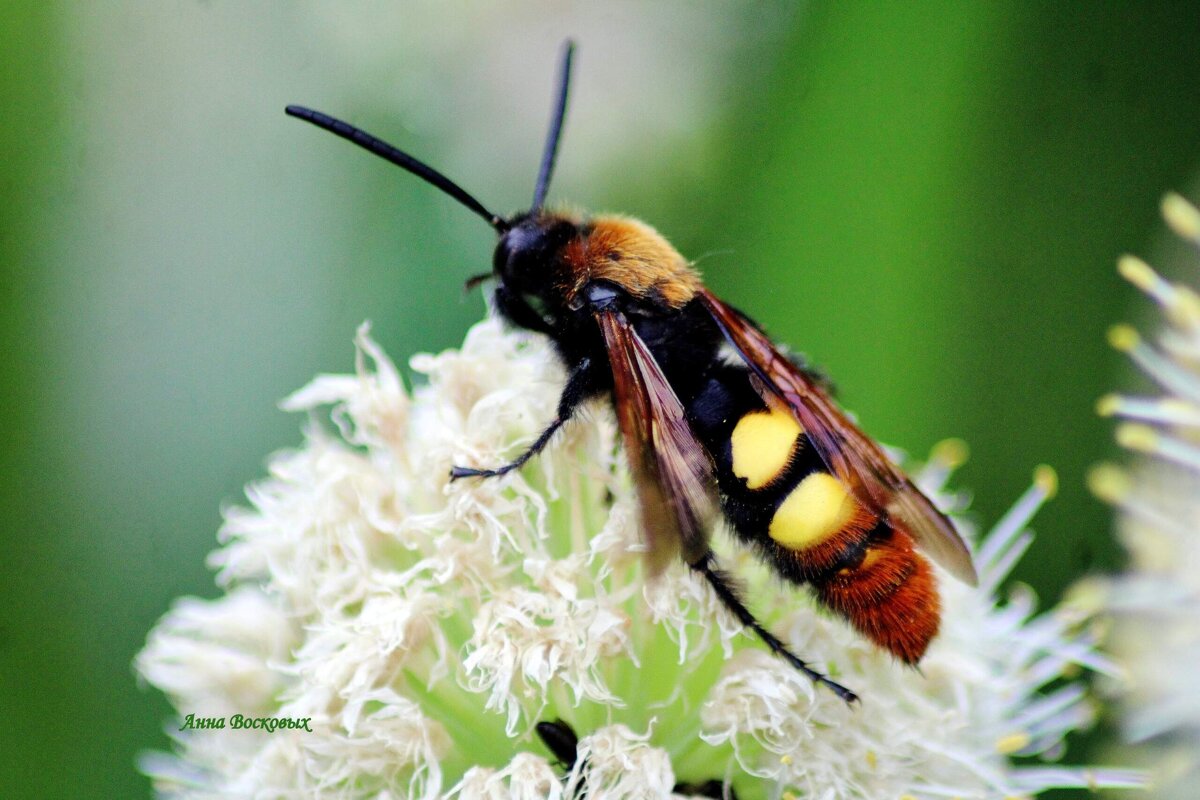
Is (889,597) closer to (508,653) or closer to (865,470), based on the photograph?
(865,470)

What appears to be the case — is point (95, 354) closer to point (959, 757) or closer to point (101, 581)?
point (101, 581)

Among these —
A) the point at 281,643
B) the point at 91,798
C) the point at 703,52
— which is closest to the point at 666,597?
the point at 281,643

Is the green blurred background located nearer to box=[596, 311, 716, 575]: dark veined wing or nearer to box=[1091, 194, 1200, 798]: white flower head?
box=[1091, 194, 1200, 798]: white flower head

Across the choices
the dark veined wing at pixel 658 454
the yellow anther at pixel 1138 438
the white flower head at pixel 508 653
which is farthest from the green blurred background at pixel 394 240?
the dark veined wing at pixel 658 454

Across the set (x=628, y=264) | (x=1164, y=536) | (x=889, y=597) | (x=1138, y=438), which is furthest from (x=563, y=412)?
(x=1164, y=536)

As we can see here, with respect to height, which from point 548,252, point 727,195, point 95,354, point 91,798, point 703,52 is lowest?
point 91,798

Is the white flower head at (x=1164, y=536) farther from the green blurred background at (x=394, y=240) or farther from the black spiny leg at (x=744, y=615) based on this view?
the black spiny leg at (x=744, y=615)
